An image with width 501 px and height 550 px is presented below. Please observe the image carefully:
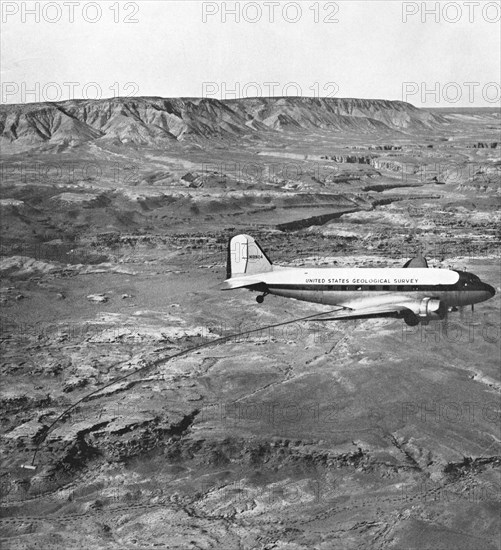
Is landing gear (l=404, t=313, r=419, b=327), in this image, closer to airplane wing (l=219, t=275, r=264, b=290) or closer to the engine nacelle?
the engine nacelle

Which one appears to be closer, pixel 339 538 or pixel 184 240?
pixel 339 538

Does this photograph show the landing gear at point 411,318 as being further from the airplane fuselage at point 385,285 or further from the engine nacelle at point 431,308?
the airplane fuselage at point 385,285

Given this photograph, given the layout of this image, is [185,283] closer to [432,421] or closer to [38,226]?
[432,421]

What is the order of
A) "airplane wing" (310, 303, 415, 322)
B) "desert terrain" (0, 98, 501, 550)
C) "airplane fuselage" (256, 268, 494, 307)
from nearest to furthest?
"airplane wing" (310, 303, 415, 322), "airplane fuselage" (256, 268, 494, 307), "desert terrain" (0, 98, 501, 550)

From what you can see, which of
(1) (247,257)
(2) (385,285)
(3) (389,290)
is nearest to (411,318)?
(3) (389,290)

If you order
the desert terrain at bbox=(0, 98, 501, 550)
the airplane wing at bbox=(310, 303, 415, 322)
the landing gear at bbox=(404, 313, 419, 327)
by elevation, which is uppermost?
Result: the airplane wing at bbox=(310, 303, 415, 322)

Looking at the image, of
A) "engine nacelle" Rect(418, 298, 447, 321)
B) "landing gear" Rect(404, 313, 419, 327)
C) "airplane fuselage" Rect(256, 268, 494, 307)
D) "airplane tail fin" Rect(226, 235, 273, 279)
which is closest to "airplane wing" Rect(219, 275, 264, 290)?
"airplane tail fin" Rect(226, 235, 273, 279)

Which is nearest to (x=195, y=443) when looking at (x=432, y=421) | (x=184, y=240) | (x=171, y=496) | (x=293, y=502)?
(x=171, y=496)
